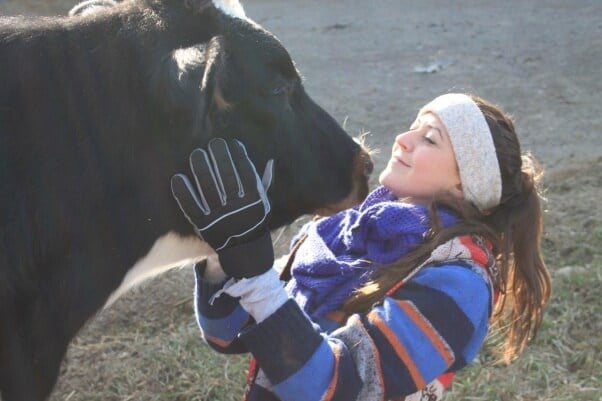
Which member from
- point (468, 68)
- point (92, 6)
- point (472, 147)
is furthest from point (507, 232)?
point (468, 68)

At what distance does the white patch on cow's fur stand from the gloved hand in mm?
123

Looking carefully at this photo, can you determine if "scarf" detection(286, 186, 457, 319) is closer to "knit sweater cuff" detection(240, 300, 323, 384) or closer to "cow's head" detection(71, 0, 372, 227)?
"cow's head" detection(71, 0, 372, 227)

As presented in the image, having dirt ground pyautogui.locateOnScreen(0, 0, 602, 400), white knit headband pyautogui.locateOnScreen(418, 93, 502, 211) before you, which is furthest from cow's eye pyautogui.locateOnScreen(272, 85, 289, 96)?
dirt ground pyautogui.locateOnScreen(0, 0, 602, 400)

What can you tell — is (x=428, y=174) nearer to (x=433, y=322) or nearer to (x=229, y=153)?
(x=433, y=322)

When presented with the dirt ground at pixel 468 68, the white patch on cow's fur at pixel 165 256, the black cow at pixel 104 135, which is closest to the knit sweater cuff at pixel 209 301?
the white patch on cow's fur at pixel 165 256

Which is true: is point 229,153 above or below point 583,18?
above

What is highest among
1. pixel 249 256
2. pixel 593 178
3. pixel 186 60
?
pixel 186 60

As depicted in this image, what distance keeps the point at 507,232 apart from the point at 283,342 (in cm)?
74

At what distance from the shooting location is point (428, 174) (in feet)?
7.62

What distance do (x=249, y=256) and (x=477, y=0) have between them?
11.7 m

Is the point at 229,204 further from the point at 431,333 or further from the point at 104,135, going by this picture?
the point at 431,333

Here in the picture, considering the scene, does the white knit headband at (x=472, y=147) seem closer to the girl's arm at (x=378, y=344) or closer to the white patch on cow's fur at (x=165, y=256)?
the girl's arm at (x=378, y=344)

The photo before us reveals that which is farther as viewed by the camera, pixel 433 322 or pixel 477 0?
pixel 477 0

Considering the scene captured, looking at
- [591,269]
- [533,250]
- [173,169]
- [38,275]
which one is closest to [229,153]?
[173,169]
